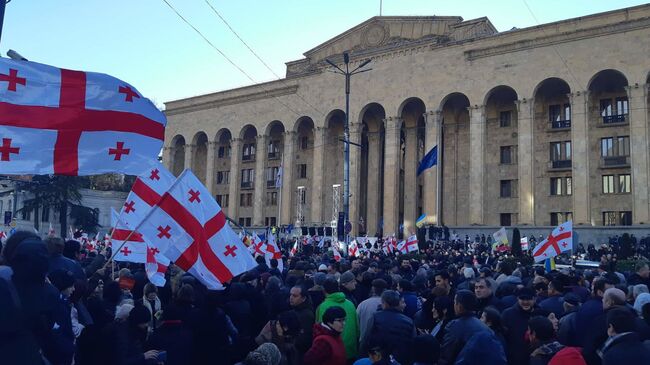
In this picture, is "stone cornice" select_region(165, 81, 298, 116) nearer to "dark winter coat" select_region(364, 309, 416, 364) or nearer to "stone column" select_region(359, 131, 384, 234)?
"stone column" select_region(359, 131, 384, 234)

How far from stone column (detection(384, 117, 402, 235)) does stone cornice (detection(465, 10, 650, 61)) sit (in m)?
7.37

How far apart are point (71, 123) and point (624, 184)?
3635cm

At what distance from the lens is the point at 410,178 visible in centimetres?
4397

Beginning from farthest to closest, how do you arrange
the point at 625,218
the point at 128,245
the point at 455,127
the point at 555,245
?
the point at 455,127 < the point at 625,218 < the point at 555,245 < the point at 128,245

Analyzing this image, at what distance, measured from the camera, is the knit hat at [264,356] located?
409 cm

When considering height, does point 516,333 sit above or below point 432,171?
below

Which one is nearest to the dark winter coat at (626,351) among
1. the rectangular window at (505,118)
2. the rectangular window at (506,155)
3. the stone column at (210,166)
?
the rectangular window at (506,155)

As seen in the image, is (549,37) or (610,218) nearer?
(610,218)

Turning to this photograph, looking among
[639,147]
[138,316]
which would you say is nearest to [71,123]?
[138,316]

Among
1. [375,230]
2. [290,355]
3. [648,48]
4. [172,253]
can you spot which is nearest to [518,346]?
[290,355]

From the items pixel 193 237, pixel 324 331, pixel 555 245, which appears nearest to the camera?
pixel 324 331

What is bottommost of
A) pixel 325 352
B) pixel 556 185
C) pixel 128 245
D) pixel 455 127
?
pixel 325 352

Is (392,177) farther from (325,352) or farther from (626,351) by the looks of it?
(626,351)

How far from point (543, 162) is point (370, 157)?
13902 millimetres
